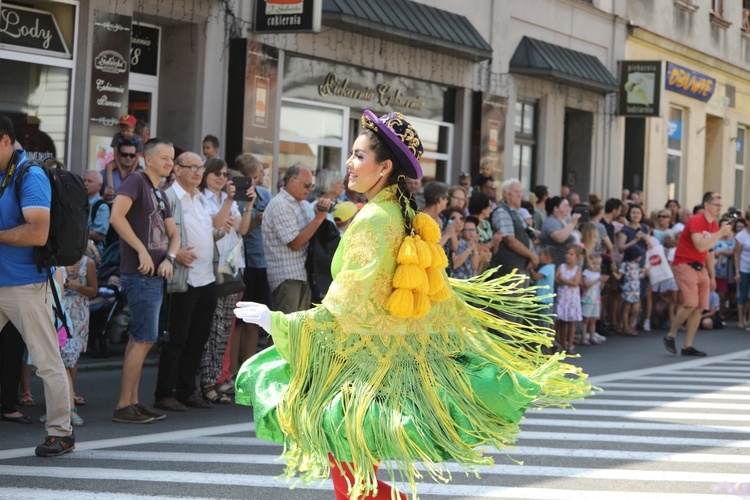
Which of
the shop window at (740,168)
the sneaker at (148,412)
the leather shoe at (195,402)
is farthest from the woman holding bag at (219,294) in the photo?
the shop window at (740,168)

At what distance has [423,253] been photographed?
474cm

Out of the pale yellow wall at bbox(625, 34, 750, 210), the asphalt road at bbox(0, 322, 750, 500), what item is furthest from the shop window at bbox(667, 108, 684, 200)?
the asphalt road at bbox(0, 322, 750, 500)

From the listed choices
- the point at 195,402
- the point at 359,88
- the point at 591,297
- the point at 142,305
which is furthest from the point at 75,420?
the point at 359,88

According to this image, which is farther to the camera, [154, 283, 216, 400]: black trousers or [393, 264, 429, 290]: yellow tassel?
[154, 283, 216, 400]: black trousers

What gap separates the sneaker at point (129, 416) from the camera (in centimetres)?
862

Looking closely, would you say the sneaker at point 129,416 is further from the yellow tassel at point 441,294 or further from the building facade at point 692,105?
the building facade at point 692,105

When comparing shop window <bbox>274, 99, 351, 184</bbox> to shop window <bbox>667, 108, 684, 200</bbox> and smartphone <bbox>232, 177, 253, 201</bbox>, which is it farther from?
shop window <bbox>667, 108, 684, 200</bbox>

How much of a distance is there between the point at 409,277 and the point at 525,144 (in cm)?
1916

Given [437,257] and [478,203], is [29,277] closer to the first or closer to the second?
[437,257]

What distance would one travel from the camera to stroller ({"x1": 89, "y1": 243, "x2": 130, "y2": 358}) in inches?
440

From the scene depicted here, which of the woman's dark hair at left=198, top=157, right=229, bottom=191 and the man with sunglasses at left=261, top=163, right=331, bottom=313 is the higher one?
the woman's dark hair at left=198, top=157, right=229, bottom=191

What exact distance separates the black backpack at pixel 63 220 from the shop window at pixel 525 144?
1624 centimetres

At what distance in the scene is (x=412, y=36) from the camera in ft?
58.6

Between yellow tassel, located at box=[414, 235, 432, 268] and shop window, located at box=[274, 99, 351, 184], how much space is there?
1178 centimetres
